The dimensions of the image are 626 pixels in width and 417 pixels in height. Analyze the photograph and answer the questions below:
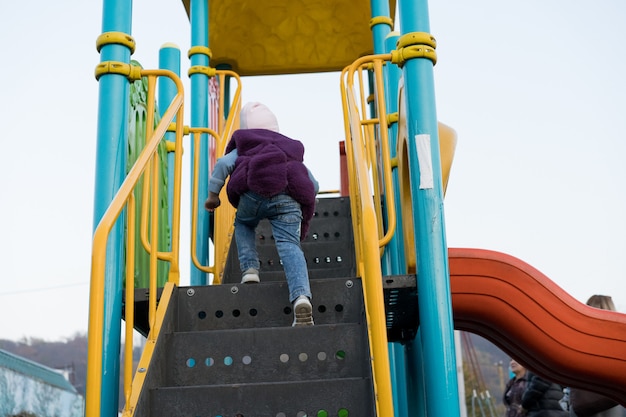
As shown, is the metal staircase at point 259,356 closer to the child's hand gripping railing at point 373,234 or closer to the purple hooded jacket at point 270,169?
the child's hand gripping railing at point 373,234

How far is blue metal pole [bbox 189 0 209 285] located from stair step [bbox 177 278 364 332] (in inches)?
49.2

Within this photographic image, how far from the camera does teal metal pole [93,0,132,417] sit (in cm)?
334

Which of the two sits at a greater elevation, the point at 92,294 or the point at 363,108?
the point at 363,108

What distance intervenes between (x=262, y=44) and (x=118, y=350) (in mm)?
4437

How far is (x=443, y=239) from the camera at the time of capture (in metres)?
3.50

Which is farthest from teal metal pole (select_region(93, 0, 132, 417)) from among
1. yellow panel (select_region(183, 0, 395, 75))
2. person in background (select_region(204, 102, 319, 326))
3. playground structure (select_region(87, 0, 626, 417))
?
yellow panel (select_region(183, 0, 395, 75))

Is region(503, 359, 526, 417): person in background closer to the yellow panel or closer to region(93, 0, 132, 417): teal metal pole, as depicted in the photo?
the yellow panel

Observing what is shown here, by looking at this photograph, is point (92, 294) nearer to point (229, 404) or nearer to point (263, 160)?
point (229, 404)

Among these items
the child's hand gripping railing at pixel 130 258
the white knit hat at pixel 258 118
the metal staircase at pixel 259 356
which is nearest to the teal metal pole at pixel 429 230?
the metal staircase at pixel 259 356

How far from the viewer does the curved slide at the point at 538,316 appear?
4.79 meters

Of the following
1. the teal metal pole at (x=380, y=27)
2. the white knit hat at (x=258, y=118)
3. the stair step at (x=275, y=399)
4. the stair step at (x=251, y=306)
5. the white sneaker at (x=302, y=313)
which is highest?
the teal metal pole at (x=380, y=27)

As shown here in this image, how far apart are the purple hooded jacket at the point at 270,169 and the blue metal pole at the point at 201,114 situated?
109cm

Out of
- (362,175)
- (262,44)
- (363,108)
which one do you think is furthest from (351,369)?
(262,44)

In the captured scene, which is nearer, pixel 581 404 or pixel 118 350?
pixel 118 350
